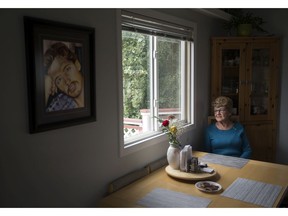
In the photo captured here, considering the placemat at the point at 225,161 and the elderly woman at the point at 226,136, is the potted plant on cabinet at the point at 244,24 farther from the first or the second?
the placemat at the point at 225,161

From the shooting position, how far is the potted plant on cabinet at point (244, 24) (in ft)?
10.8

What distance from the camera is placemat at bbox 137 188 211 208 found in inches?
67.4

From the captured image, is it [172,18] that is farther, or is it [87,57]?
[172,18]

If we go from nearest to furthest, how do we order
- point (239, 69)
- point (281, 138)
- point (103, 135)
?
point (103, 135)
point (239, 69)
point (281, 138)

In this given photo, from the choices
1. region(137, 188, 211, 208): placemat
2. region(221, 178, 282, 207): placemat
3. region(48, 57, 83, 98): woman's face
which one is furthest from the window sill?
region(221, 178, 282, 207): placemat

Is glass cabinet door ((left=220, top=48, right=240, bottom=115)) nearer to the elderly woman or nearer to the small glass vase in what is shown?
the elderly woman

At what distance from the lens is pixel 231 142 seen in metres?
2.90

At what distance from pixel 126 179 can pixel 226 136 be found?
1302mm

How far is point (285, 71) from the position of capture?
346 cm

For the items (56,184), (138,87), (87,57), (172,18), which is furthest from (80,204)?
(172,18)

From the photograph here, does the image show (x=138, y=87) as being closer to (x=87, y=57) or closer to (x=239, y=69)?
(x=87, y=57)

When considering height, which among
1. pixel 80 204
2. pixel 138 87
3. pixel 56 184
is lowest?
pixel 80 204

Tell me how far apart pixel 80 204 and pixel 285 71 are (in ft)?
9.26

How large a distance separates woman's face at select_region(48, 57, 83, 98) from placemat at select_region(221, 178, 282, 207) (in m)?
1.11
